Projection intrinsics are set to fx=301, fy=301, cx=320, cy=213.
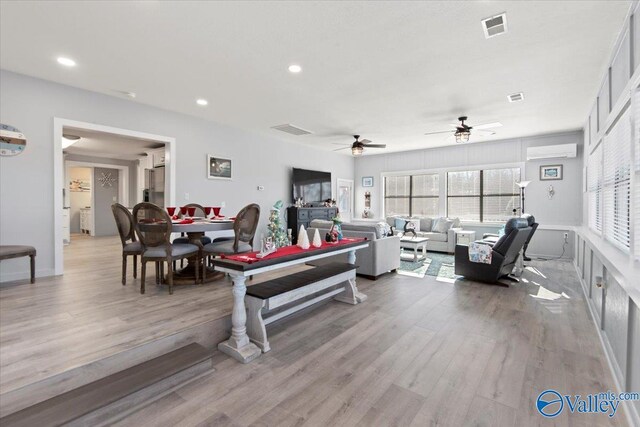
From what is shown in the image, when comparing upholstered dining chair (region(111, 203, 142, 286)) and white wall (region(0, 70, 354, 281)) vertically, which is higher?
white wall (region(0, 70, 354, 281))

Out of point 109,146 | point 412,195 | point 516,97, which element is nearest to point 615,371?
point 516,97

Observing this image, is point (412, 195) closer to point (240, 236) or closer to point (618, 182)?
point (618, 182)

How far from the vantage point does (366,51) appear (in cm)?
311

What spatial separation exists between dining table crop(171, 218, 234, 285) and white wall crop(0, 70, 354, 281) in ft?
5.34

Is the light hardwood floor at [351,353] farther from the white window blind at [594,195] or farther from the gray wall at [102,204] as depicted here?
the gray wall at [102,204]

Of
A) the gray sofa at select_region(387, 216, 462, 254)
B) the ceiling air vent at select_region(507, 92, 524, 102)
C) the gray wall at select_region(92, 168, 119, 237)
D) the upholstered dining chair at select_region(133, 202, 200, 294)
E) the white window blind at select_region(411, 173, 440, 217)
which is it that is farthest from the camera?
the gray wall at select_region(92, 168, 119, 237)

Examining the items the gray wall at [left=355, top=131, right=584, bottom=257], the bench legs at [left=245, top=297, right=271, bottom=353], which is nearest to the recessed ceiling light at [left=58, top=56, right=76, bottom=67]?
the bench legs at [left=245, top=297, right=271, bottom=353]

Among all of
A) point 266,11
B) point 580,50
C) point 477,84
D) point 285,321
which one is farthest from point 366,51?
point 285,321

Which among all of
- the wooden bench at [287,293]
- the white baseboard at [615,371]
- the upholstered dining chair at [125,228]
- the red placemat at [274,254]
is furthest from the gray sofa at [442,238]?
the upholstered dining chair at [125,228]

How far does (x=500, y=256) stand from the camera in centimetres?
428

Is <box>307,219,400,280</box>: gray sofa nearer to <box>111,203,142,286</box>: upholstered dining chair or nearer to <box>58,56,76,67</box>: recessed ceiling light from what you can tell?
<box>111,203,142,286</box>: upholstered dining chair

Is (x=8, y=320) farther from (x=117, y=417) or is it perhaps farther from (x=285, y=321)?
(x=285, y=321)

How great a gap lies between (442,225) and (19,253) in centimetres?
769

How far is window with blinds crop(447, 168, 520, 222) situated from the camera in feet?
24.8
